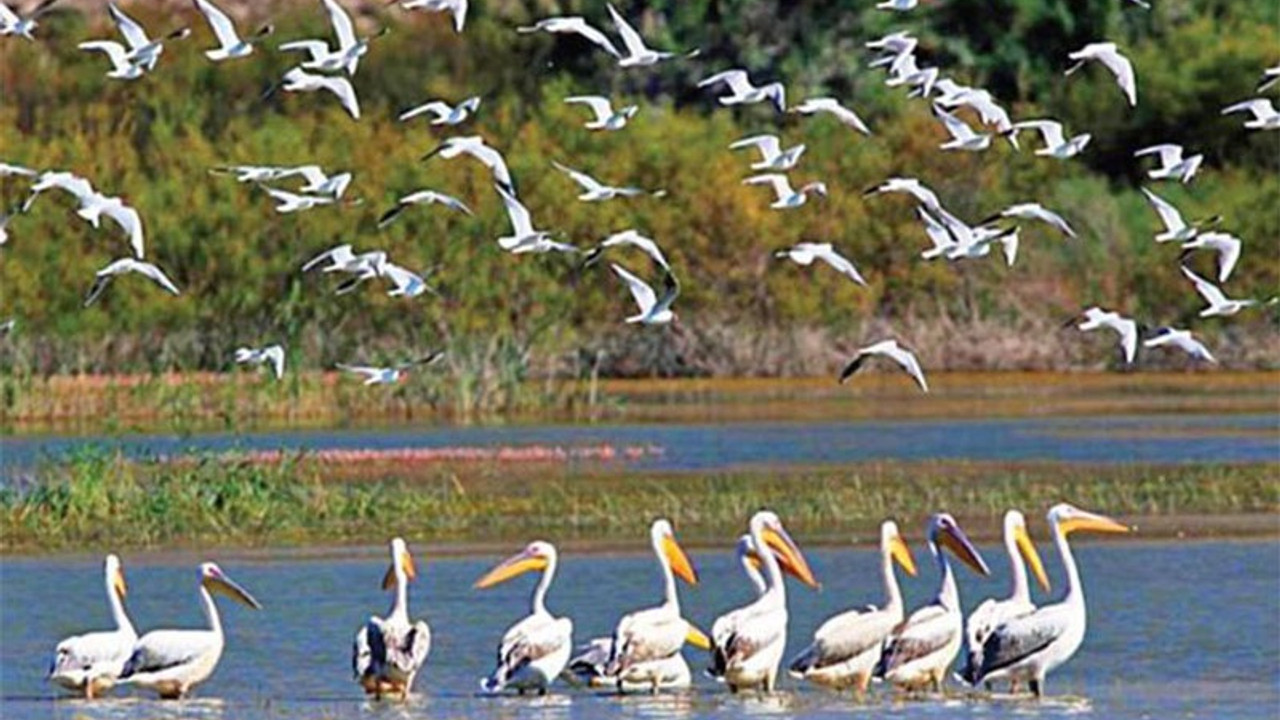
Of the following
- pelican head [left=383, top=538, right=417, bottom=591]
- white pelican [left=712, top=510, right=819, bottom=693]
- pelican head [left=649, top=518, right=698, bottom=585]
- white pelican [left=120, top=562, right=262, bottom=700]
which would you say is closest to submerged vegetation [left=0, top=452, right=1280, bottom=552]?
pelican head [left=649, top=518, right=698, bottom=585]

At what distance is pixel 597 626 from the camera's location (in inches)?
926

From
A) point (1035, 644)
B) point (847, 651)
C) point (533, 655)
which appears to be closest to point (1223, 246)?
point (1035, 644)

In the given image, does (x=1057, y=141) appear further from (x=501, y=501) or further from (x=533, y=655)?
(x=533, y=655)

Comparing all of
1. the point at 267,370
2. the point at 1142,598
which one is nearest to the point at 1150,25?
the point at 267,370

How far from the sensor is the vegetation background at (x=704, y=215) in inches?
1874

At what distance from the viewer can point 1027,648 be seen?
1998 cm

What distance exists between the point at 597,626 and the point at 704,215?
28.4 meters

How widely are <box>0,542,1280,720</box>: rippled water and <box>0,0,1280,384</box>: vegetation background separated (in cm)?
1436

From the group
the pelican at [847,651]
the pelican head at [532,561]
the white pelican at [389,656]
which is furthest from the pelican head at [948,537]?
the white pelican at [389,656]

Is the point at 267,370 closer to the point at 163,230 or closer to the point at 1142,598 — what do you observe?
the point at 163,230

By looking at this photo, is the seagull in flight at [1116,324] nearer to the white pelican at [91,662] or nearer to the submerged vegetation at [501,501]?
the submerged vegetation at [501,501]

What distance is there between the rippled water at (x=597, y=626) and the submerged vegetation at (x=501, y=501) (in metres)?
1.11

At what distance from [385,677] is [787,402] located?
24532mm

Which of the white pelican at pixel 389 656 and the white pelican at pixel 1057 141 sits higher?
the white pelican at pixel 1057 141
